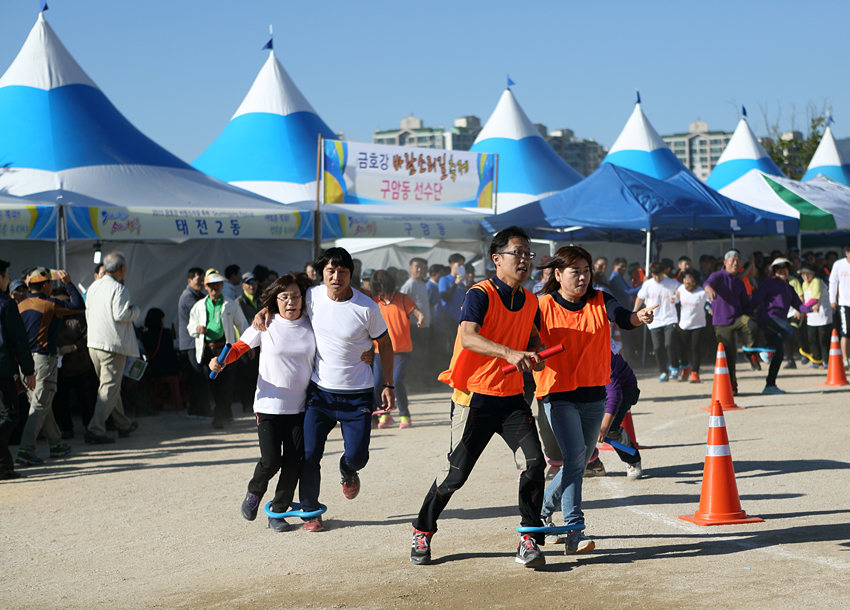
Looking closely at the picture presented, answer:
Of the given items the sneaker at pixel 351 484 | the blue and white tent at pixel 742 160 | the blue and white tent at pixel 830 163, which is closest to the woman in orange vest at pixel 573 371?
the sneaker at pixel 351 484

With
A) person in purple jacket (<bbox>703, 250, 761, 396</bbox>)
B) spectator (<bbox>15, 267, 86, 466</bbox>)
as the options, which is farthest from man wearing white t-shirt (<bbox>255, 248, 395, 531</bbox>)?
person in purple jacket (<bbox>703, 250, 761, 396</bbox>)

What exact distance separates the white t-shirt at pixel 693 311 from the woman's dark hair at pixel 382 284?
5.46 m

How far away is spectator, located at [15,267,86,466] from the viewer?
8.28 m

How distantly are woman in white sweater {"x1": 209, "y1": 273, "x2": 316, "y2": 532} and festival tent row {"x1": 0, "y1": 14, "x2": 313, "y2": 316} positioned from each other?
661 cm

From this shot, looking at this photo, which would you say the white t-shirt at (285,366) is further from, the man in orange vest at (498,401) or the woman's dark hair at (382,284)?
the woman's dark hair at (382,284)

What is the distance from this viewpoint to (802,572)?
4410 mm

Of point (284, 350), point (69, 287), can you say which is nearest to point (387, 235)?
point (69, 287)

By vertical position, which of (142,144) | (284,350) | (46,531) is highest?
(142,144)

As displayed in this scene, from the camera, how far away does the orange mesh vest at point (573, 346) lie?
4859mm

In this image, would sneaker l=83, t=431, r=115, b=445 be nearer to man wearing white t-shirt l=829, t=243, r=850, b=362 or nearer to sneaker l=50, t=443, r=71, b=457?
sneaker l=50, t=443, r=71, b=457

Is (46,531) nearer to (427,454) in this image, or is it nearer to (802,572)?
(427,454)

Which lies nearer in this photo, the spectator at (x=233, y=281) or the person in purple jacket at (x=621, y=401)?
the person in purple jacket at (x=621, y=401)

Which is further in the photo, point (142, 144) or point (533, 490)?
point (142, 144)

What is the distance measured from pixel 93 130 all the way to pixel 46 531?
8.82 meters
